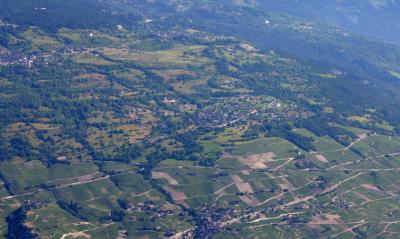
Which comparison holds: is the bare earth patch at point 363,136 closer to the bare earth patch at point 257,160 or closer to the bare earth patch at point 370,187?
the bare earth patch at point 257,160

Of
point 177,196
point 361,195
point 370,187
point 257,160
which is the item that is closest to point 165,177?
point 177,196

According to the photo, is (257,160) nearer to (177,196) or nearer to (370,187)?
(370,187)

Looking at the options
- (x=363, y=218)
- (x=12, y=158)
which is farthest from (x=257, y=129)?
(x=12, y=158)

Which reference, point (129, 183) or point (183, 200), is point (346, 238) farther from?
point (129, 183)

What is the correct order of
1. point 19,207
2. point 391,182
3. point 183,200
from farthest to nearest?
point 391,182 → point 183,200 → point 19,207

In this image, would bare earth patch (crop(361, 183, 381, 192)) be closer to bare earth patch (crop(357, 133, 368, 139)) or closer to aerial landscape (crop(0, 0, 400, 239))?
aerial landscape (crop(0, 0, 400, 239))

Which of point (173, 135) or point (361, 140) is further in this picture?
point (361, 140)

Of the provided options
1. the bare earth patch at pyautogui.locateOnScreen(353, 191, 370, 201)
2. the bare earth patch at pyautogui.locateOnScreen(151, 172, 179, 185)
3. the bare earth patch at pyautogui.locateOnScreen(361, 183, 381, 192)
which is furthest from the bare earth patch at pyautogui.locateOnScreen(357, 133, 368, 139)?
the bare earth patch at pyautogui.locateOnScreen(151, 172, 179, 185)

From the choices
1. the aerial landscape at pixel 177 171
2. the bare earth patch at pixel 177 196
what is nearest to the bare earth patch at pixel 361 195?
the aerial landscape at pixel 177 171
